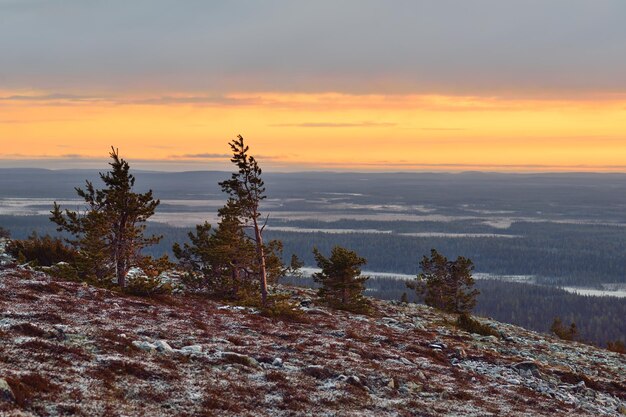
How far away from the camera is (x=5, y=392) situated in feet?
46.8

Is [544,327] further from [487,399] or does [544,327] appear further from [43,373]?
[43,373]

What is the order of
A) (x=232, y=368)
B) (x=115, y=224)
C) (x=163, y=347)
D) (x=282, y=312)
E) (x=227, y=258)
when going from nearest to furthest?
(x=232, y=368)
(x=163, y=347)
(x=115, y=224)
(x=282, y=312)
(x=227, y=258)

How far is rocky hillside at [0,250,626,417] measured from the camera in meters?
16.6

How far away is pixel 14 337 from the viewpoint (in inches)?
784

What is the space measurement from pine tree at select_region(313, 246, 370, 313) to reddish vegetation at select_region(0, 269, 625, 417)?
11.8 metres

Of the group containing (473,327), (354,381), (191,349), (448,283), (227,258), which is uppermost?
(227,258)

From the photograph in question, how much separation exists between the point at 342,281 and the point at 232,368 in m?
30.1

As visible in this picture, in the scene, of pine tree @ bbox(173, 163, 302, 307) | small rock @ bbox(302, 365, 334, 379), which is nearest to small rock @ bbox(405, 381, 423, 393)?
small rock @ bbox(302, 365, 334, 379)

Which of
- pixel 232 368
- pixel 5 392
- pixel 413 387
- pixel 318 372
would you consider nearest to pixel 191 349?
pixel 232 368

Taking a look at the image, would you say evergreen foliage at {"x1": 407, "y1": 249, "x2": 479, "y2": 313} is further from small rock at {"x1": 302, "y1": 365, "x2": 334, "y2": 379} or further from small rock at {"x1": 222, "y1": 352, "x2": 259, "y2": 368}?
small rock at {"x1": 222, "y1": 352, "x2": 259, "y2": 368}

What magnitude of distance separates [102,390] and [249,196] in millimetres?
23679

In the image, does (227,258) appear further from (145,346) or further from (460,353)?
(145,346)

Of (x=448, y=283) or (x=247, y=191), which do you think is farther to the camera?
(x=448, y=283)

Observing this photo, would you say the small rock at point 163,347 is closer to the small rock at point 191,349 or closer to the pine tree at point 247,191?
the small rock at point 191,349
